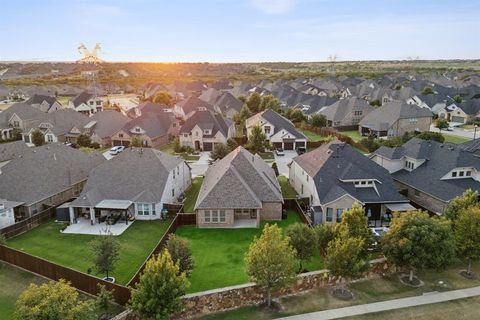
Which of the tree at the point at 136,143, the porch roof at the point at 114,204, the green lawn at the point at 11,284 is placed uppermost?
the tree at the point at 136,143

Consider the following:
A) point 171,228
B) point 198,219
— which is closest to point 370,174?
point 198,219

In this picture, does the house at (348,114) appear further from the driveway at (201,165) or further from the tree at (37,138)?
the tree at (37,138)

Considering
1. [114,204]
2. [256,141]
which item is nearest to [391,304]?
[114,204]

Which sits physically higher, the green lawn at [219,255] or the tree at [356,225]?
the tree at [356,225]

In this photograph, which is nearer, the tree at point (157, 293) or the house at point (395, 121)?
the tree at point (157, 293)

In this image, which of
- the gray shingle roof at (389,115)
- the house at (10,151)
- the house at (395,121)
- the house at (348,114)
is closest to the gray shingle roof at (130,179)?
the house at (10,151)

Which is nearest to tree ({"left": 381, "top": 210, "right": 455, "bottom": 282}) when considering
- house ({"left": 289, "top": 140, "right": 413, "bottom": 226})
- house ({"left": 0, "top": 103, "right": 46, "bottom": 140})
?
house ({"left": 289, "top": 140, "right": 413, "bottom": 226})

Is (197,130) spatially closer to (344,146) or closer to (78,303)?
(344,146)
